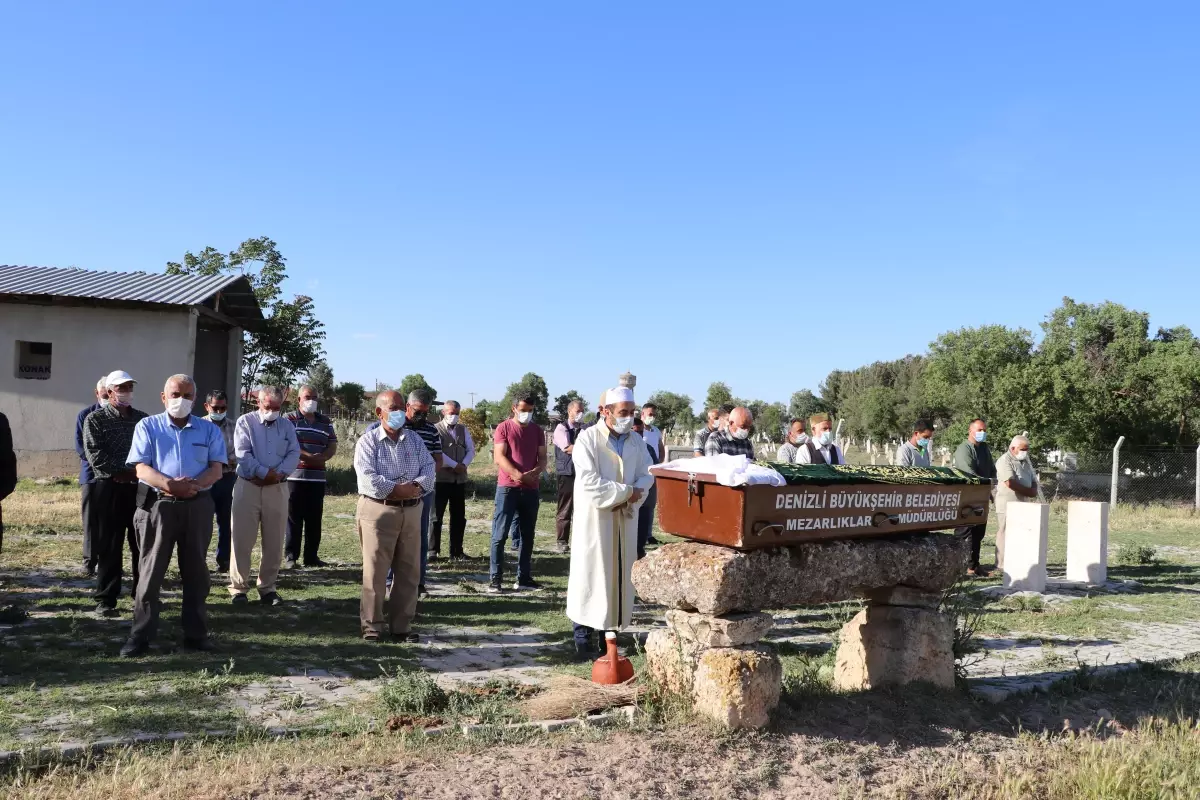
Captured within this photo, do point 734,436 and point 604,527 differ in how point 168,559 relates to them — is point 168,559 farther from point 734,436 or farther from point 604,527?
point 734,436

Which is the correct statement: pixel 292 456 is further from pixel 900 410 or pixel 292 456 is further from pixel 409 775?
pixel 900 410

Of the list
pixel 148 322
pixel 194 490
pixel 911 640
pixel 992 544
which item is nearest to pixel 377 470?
pixel 194 490

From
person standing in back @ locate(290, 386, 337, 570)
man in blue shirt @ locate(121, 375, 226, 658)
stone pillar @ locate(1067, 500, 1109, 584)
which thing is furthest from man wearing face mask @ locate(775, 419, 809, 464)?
man in blue shirt @ locate(121, 375, 226, 658)

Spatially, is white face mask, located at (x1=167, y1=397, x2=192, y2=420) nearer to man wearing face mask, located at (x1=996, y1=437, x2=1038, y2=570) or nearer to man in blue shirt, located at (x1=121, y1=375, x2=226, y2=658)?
man in blue shirt, located at (x1=121, y1=375, x2=226, y2=658)

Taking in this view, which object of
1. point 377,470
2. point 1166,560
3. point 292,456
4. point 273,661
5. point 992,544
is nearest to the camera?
point 273,661

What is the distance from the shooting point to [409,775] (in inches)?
151

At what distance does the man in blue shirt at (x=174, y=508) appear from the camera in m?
5.95

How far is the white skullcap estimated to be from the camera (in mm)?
6324

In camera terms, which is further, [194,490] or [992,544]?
[992,544]

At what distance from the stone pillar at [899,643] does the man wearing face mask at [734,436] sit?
10.7 ft

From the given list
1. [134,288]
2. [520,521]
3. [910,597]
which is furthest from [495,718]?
[134,288]

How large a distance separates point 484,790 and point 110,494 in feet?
16.7

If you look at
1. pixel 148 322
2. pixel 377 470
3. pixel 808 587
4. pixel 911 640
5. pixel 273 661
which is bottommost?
pixel 273 661

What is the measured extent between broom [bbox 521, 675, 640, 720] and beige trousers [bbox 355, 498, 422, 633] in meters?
1.85
